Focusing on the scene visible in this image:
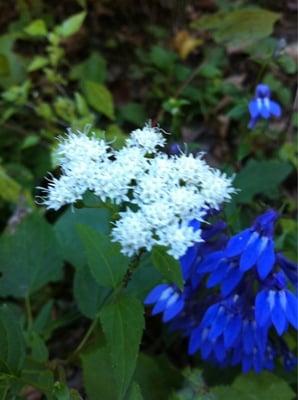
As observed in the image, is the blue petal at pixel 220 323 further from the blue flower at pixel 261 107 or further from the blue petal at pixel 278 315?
the blue flower at pixel 261 107

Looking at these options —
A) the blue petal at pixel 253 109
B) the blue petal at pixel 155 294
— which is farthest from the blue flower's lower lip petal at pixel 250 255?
the blue petal at pixel 253 109

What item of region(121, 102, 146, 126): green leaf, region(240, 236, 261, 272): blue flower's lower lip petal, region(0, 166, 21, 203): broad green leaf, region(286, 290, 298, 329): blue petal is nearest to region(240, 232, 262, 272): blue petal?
region(240, 236, 261, 272): blue flower's lower lip petal

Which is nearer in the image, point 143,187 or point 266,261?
point 143,187

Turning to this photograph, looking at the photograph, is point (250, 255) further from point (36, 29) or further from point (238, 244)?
point (36, 29)

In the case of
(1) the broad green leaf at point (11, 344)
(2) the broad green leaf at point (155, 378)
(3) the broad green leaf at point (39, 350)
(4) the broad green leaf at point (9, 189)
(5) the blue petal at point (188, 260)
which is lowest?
(1) the broad green leaf at point (11, 344)

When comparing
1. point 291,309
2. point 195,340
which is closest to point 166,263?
point 291,309

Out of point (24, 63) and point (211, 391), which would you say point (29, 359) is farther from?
point (24, 63)

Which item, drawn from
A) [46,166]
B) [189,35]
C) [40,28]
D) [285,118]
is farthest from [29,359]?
[189,35]
